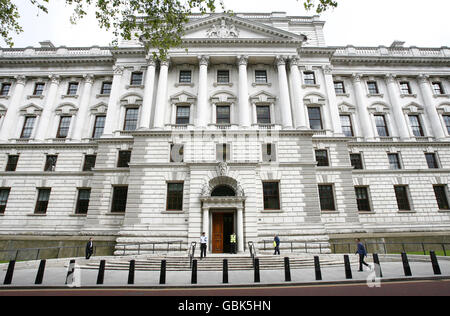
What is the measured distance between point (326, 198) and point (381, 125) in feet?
39.3

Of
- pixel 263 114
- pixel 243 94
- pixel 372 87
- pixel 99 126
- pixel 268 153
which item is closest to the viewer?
pixel 268 153

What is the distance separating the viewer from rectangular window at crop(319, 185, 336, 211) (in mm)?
21719

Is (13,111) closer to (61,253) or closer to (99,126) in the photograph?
(99,126)

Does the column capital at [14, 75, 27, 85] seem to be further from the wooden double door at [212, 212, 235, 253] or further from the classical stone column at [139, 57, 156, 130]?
the wooden double door at [212, 212, 235, 253]

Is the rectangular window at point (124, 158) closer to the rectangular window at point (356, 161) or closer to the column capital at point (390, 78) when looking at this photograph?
the rectangular window at point (356, 161)

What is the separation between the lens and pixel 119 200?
71.2ft

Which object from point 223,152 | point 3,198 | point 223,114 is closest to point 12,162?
point 3,198

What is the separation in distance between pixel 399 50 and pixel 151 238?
1414 inches

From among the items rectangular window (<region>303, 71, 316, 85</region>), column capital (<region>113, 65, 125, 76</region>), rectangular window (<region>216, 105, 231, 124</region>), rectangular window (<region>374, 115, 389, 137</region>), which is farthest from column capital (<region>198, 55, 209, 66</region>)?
rectangular window (<region>374, 115, 389, 137</region>)

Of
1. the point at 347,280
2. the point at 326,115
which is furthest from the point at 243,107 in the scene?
the point at 347,280

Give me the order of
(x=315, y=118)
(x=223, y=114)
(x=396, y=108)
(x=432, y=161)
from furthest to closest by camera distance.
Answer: (x=396, y=108)
(x=432, y=161)
(x=315, y=118)
(x=223, y=114)

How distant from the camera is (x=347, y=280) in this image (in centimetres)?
966

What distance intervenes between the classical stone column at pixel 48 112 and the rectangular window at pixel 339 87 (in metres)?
32.6

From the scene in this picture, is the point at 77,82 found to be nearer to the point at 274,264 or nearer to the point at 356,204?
the point at 274,264
